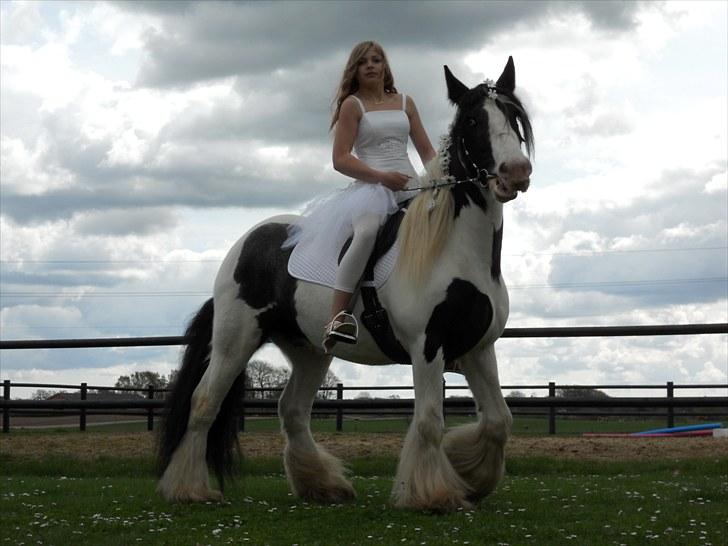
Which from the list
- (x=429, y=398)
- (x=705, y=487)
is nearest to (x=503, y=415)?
(x=429, y=398)

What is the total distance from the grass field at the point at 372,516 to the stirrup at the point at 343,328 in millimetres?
1059

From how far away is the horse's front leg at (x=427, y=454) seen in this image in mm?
5750

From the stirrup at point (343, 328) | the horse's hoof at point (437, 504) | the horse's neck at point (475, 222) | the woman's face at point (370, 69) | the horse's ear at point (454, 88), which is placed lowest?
the horse's hoof at point (437, 504)

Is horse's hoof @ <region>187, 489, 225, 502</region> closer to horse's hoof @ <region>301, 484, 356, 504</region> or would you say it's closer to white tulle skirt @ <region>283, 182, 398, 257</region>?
horse's hoof @ <region>301, 484, 356, 504</region>

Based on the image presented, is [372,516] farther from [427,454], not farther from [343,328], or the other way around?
[343,328]

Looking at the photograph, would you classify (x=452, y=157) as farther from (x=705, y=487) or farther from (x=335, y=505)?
(x=705, y=487)

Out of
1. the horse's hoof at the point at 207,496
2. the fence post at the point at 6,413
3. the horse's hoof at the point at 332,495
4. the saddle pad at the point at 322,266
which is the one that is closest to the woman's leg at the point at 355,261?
the saddle pad at the point at 322,266

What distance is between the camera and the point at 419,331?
582cm

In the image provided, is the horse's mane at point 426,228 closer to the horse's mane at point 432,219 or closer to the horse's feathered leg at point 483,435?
the horse's mane at point 432,219

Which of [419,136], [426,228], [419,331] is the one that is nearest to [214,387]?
[419,331]

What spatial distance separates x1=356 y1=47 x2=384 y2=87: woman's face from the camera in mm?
6449

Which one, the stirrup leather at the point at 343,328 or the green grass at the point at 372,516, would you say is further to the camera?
the stirrup leather at the point at 343,328

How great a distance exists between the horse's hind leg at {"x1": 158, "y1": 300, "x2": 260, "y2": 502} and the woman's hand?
4.67 feet

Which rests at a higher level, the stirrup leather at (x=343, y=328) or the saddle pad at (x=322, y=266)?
the saddle pad at (x=322, y=266)
